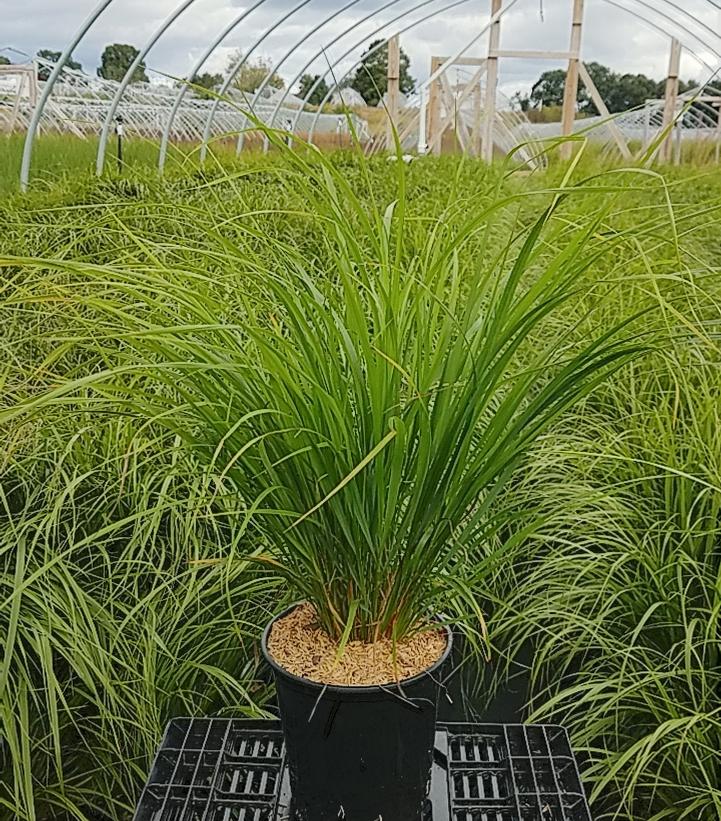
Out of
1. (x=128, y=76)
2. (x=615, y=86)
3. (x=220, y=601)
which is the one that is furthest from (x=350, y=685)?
(x=615, y=86)

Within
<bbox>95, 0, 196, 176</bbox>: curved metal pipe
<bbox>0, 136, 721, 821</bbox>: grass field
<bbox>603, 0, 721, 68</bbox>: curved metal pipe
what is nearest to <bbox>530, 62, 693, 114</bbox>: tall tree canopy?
<bbox>603, 0, 721, 68</bbox>: curved metal pipe

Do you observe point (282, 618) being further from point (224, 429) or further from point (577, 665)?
point (577, 665)

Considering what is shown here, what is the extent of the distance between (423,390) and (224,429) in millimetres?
180

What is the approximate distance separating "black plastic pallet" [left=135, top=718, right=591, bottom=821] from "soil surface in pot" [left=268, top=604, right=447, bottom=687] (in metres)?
0.16

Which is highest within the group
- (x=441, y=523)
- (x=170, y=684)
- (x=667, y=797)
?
(x=441, y=523)

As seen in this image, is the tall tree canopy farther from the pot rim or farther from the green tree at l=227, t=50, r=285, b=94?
the pot rim

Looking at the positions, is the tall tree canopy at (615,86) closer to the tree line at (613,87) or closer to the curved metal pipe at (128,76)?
the tree line at (613,87)

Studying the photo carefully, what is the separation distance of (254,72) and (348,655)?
293 inches

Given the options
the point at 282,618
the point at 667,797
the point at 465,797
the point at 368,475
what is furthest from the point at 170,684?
the point at 667,797

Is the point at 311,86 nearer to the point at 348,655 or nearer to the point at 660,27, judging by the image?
the point at 660,27

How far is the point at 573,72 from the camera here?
26.2 ft

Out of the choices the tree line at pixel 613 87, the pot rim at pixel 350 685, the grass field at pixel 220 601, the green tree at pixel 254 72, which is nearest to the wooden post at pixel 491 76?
the green tree at pixel 254 72

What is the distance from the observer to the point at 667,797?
3.92 ft

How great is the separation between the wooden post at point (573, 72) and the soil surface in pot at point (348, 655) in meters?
7.63
